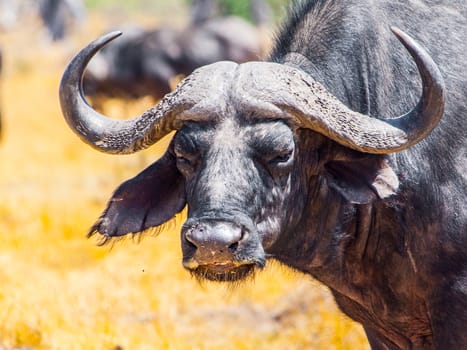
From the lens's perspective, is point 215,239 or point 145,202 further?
point 145,202

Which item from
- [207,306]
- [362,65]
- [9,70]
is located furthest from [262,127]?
[9,70]

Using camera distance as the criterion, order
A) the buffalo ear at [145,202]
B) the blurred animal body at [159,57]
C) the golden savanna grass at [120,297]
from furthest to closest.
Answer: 1. the blurred animal body at [159,57]
2. the golden savanna grass at [120,297]
3. the buffalo ear at [145,202]

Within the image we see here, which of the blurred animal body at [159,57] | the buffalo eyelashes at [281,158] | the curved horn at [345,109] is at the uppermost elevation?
the curved horn at [345,109]

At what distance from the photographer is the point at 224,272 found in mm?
4250

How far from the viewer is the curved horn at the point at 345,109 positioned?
4.18 meters

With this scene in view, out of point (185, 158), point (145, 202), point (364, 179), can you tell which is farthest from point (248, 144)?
point (145, 202)

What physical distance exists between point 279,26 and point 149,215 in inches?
47.0

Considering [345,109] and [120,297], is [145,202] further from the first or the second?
[120,297]

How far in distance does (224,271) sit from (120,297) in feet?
14.4

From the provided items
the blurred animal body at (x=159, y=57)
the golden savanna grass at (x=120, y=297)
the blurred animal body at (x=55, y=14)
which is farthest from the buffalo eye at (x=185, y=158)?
the blurred animal body at (x=55, y=14)

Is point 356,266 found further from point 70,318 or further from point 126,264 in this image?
point 126,264

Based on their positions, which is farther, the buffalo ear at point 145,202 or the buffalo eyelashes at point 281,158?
the buffalo ear at point 145,202

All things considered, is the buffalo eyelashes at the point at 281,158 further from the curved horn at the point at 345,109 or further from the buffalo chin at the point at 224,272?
the buffalo chin at the point at 224,272

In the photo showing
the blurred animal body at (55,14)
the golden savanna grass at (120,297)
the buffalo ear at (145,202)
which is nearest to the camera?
the buffalo ear at (145,202)
